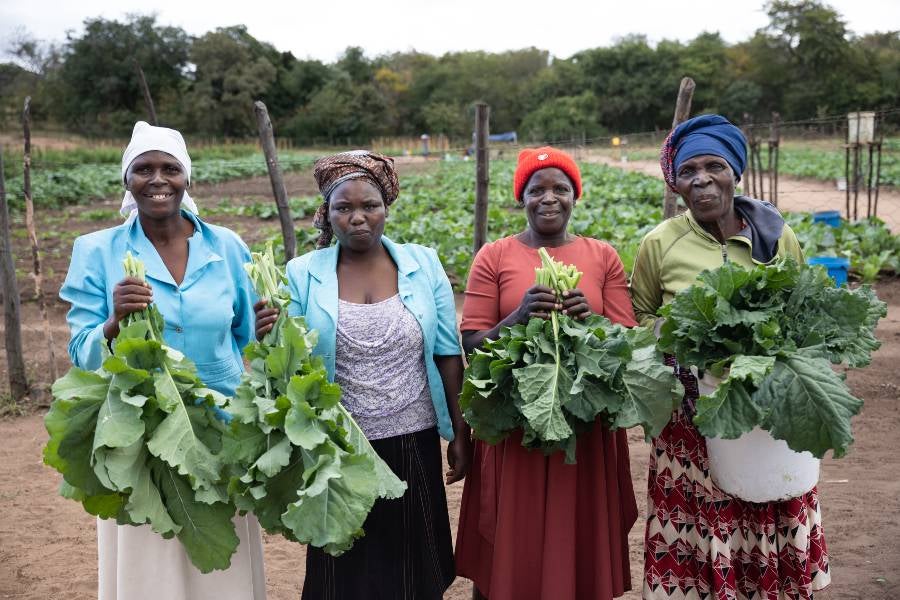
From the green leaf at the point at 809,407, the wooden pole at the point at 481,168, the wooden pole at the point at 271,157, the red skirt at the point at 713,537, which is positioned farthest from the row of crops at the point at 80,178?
the green leaf at the point at 809,407

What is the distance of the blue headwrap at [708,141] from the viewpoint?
288 centimetres

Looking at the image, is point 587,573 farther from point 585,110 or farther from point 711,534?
point 585,110

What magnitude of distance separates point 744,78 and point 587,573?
6098 centimetres

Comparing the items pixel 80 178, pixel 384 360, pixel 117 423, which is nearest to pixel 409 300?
pixel 384 360

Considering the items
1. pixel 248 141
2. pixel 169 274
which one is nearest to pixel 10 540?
pixel 169 274

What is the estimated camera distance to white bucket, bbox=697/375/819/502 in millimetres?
2467

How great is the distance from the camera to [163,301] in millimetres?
2668

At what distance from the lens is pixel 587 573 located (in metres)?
2.86

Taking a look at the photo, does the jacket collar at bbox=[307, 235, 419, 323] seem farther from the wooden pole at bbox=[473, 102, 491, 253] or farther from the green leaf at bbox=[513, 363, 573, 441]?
the wooden pole at bbox=[473, 102, 491, 253]

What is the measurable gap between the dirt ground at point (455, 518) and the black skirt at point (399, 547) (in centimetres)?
100

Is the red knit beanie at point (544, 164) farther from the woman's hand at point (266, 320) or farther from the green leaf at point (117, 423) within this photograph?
the green leaf at point (117, 423)

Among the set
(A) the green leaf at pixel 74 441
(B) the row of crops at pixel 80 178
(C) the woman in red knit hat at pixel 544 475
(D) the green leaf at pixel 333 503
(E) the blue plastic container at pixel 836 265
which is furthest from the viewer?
(B) the row of crops at pixel 80 178

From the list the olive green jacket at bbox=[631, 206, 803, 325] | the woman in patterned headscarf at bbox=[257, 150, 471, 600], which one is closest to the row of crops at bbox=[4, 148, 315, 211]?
the woman in patterned headscarf at bbox=[257, 150, 471, 600]

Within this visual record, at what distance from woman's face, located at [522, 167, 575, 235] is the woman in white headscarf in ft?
3.69
